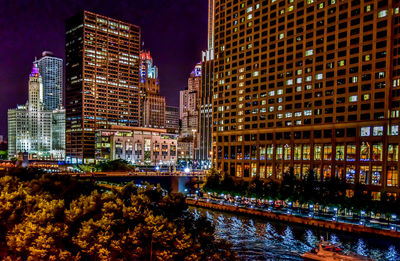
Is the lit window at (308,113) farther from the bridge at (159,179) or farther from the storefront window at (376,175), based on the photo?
the bridge at (159,179)

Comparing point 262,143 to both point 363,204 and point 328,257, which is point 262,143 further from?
point 328,257

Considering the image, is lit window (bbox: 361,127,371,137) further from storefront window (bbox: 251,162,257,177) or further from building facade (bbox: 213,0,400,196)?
storefront window (bbox: 251,162,257,177)

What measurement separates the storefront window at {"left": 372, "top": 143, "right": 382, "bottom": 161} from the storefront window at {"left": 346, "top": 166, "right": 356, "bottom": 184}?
6.29 meters

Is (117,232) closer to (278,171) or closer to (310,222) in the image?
(310,222)

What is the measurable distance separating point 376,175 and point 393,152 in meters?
7.07

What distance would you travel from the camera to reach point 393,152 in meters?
84.9

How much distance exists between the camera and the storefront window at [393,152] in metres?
84.2

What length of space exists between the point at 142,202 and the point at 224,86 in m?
96.7

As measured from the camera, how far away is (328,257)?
51219 mm

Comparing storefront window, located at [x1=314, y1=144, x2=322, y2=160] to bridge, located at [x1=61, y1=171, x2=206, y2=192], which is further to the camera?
bridge, located at [x1=61, y1=171, x2=206, y2=192]

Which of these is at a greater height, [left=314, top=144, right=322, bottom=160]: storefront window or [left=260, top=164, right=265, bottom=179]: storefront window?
[left=314, top=144, right=322, bottom=160]: storefront window

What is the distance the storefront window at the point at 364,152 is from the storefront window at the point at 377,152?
1.71m

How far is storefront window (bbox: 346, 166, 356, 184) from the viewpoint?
3632 inches

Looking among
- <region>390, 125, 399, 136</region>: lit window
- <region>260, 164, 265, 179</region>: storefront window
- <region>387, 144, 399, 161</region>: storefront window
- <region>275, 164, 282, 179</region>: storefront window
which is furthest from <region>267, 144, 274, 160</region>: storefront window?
<region>390, 125, 399, 136</region>: lit window
